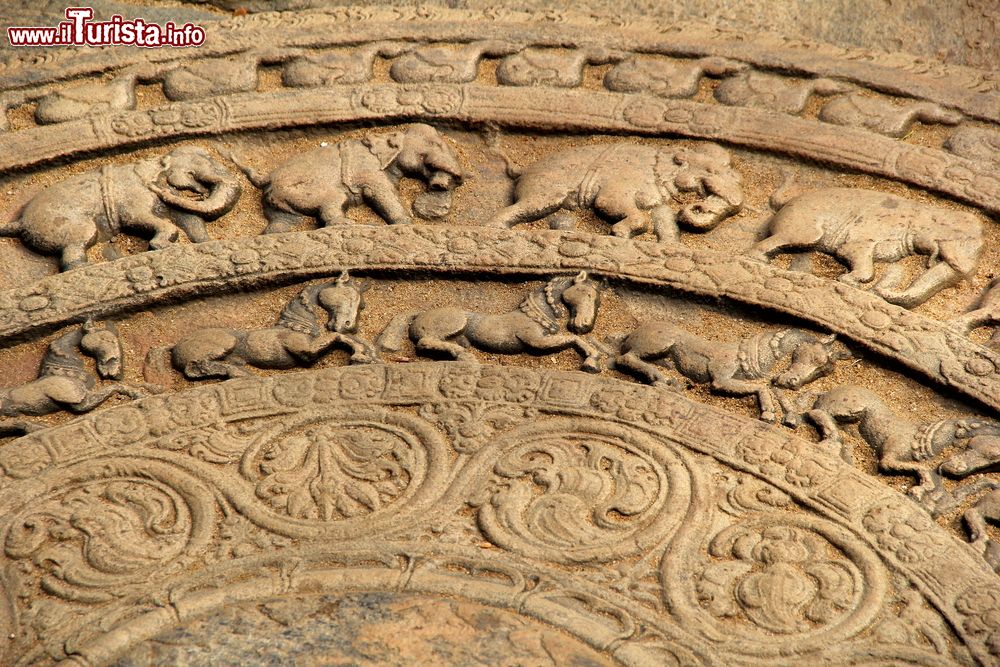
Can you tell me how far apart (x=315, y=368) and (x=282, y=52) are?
6.48 feet

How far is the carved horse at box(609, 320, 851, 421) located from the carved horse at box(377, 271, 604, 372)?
20 centimetres

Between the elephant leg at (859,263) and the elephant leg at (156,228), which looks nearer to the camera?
the elephant leg at (859,263)

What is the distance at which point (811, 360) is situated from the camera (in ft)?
18.7

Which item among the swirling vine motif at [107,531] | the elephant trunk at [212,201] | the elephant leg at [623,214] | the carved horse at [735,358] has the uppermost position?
the elephant leg at [623,214]

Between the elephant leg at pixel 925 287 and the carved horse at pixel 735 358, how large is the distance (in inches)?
13.6

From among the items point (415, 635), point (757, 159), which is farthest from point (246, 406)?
point (757, 159)

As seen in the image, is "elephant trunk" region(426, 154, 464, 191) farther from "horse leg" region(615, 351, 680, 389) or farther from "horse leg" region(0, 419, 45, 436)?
"horse leg" region(0, 419, 45, 436)

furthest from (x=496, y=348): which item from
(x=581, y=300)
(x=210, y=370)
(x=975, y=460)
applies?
(x=975, y=460)

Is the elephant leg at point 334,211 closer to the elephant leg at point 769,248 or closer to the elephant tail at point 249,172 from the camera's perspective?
the elephant tail at point 249,172

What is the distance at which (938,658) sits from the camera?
4691 millimetres

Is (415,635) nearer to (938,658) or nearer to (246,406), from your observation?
(246,406)

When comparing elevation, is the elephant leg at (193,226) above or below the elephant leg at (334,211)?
below

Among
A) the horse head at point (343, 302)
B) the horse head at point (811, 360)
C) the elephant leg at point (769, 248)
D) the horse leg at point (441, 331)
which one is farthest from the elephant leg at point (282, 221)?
the horse head at point (811, 360)

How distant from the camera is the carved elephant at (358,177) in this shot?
6492mm
